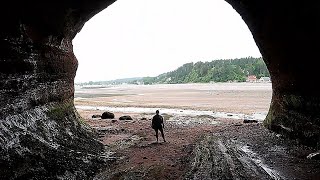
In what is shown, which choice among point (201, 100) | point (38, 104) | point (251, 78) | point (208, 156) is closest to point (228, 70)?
point (251, 78)

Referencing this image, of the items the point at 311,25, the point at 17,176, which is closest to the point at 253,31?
the point at 311,25

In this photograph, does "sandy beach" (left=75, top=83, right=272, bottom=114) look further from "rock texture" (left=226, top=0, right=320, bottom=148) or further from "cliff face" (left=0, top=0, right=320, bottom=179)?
"cliff face" (left=0, top=0, right=320, bottom=179)

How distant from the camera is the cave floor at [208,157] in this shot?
12.3m

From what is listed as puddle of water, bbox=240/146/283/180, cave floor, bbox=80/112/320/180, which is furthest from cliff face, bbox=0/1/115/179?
puddle of water, bbox=240/146/283/180

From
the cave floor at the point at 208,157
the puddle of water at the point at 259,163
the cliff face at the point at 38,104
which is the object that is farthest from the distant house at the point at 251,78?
the cliff face at the point at 38,104

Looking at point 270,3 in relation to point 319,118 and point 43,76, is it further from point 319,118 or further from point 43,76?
point 43,76

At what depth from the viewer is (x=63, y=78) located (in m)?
19.5

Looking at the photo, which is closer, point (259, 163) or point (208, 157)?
point (259, 163)

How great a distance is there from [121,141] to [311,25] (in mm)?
11799

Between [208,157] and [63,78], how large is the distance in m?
9.69

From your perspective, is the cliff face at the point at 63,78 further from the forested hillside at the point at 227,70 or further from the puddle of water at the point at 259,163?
the forested hillside at the point at 227,70

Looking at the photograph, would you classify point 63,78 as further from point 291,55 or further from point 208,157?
point 291,55

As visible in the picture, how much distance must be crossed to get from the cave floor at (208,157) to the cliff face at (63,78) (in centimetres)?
96

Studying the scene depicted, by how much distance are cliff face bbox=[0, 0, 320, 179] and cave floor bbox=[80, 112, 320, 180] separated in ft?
3.15
